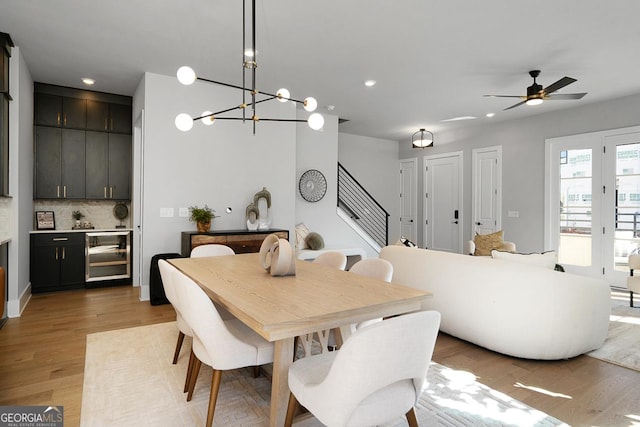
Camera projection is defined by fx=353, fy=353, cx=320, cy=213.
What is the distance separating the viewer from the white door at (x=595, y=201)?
5266 mm

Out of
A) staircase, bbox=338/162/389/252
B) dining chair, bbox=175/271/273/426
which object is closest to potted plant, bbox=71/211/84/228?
staircase, bbox=338/162/389/252

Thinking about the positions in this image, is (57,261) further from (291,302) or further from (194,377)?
(291,302)

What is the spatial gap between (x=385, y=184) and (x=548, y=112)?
373 cm

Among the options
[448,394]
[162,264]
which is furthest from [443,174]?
[162,264]

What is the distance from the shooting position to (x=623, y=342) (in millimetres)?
3166

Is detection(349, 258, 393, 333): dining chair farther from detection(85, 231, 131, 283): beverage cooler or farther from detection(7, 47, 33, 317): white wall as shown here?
detection(85, 231, 131, 283): beverage cooler

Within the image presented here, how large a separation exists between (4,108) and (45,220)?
1.99 m

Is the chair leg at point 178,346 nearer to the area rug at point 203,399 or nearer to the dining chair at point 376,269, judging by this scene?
the area rug at point 203,399

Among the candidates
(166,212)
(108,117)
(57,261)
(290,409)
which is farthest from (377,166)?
(290,409)

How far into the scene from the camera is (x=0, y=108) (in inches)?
136

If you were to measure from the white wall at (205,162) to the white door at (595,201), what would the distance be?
4.58 meters

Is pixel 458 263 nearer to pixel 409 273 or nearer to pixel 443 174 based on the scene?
pixel 409 273

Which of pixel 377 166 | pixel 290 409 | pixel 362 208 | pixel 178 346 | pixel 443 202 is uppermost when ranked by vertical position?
pixel 377 166

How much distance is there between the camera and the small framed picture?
16.3 ft
